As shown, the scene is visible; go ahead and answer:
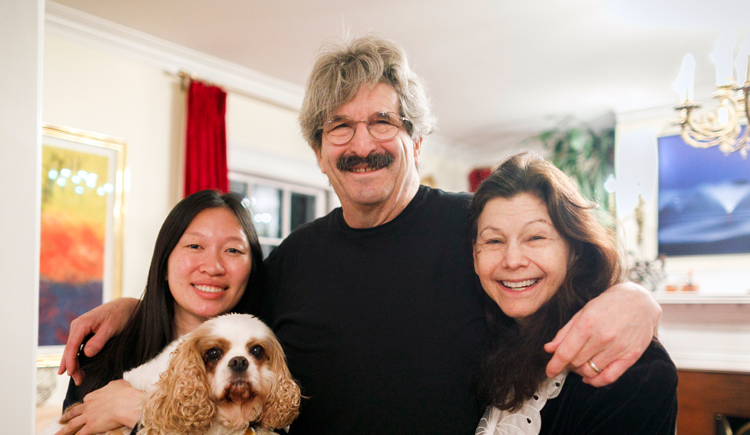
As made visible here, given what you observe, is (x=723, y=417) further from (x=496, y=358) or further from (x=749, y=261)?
(x=496, y=358)

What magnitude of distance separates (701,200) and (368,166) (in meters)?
4.81

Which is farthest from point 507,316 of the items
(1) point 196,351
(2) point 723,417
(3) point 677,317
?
(3) point 677,317

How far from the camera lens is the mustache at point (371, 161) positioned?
178 cm

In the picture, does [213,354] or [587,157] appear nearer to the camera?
[213,354]

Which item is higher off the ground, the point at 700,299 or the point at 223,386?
the point at 223,386

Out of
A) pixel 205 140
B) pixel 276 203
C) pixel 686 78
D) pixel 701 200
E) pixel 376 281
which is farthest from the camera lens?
pixel 276 203

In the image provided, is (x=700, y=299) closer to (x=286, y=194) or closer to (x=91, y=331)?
(x=286, y=194)

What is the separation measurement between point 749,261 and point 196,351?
5.42m

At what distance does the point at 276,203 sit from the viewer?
17.9ft

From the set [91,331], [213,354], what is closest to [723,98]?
[213,354]

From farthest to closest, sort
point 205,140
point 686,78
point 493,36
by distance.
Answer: point 205,140 < point 493,36 < point 686,78

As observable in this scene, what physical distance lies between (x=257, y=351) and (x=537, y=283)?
2.62 feet

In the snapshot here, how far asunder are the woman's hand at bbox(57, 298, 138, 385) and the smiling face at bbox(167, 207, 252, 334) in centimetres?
22

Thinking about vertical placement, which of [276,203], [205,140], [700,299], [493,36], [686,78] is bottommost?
[700,299]
